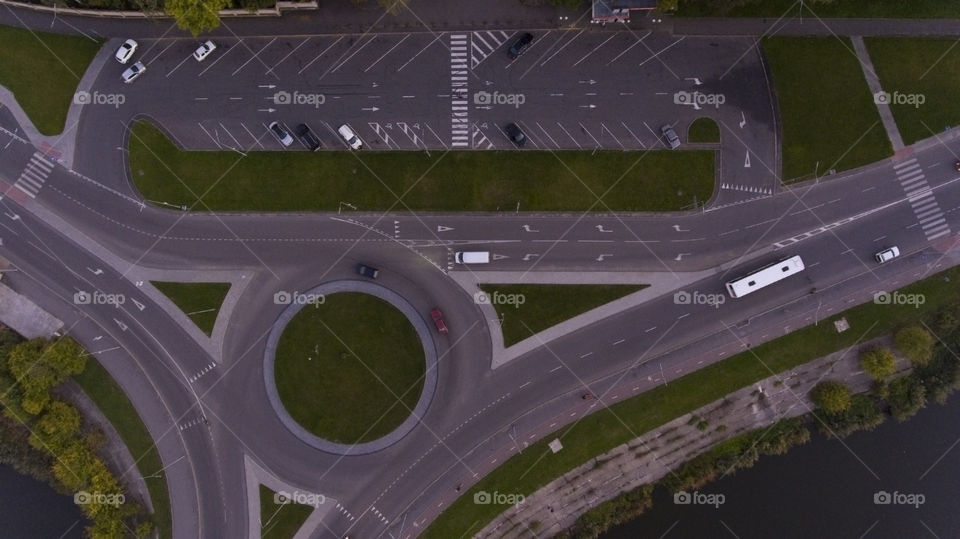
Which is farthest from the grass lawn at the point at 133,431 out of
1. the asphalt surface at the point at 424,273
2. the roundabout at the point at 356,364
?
the roundabout at the point at 356,364

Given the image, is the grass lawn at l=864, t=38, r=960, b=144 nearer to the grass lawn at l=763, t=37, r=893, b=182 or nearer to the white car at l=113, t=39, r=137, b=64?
the grass lawn at l=763, t=37, r=893, b=182

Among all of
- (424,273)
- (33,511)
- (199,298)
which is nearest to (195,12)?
(199,298)

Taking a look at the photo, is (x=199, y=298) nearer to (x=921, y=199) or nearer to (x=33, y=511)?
(x=33, y=511)

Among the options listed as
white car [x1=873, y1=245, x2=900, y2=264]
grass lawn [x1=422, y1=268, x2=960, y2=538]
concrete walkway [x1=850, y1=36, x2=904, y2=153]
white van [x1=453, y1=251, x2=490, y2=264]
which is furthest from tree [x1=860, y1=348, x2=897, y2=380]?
white van [x1=453, y1=251, x2=490, y2=264]

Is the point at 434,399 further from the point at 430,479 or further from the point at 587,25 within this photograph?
the point at 587,25

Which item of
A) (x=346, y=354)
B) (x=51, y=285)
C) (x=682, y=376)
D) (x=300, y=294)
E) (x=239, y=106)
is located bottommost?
(x=682, y=376)

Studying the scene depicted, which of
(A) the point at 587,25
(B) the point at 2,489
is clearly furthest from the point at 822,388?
(B) the point at 2,489
